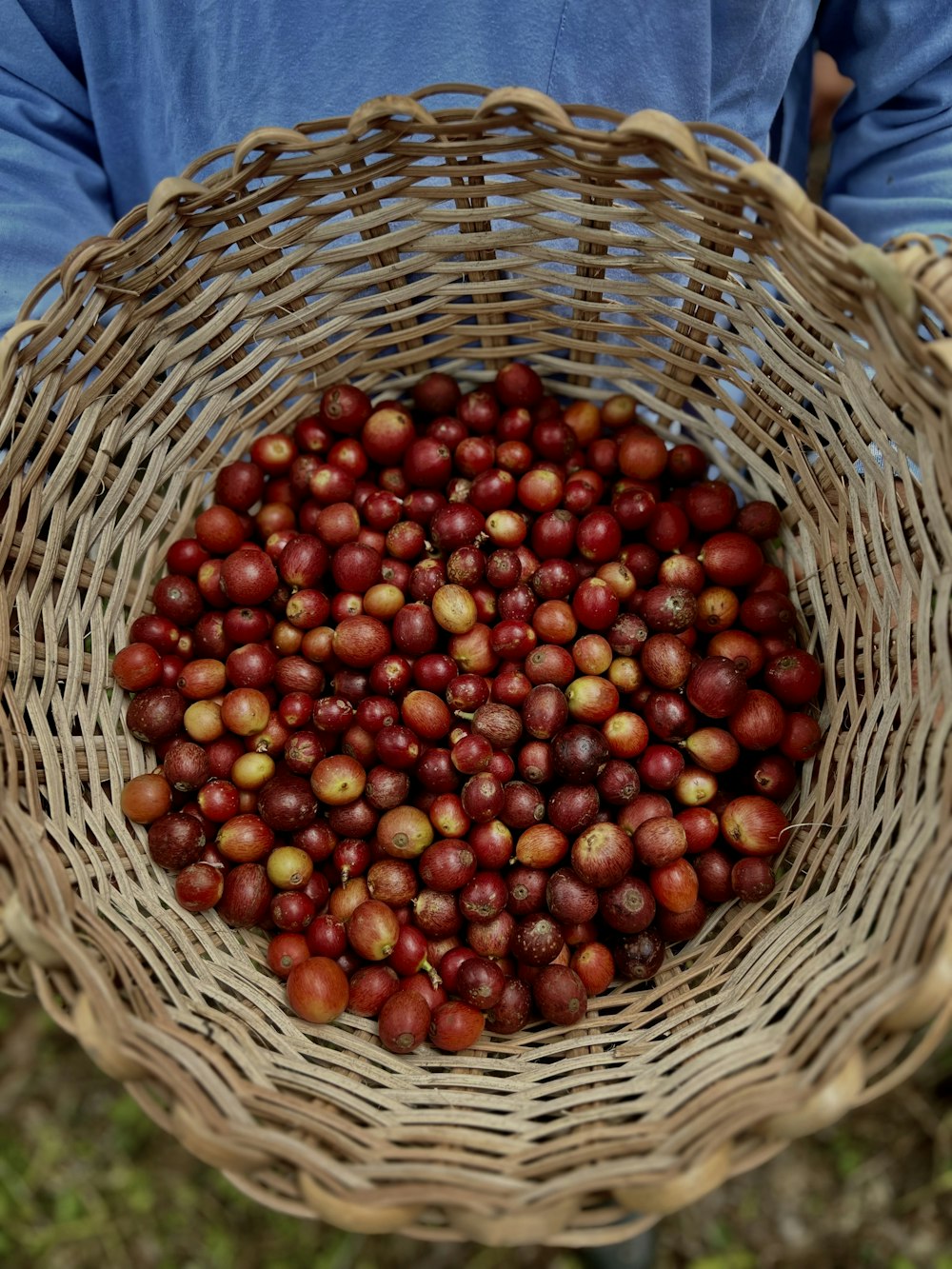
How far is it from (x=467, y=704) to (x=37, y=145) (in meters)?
2.24

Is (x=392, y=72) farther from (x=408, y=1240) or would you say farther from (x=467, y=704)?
(x=408, y=1240)

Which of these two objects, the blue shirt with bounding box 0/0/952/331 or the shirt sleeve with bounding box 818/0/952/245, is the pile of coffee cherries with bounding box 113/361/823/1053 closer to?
the blue shirt with bounding box 0/0/952/331

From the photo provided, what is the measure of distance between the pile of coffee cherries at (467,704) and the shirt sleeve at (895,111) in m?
1.02

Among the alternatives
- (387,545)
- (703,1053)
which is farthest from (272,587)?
(703,1053)

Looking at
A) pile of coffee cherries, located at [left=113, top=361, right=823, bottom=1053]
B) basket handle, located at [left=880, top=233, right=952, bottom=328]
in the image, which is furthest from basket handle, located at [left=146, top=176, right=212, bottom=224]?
basket handle, located at [left=880, top=233, right=952, bottom=328]

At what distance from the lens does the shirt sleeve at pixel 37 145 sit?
2699 millimetres

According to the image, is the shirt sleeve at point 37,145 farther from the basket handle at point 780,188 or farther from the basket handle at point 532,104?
the basket handle at point 780,188

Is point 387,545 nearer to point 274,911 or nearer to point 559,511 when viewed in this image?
point 559,511

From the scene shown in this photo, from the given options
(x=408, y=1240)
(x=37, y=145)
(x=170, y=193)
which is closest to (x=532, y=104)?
(x=170, y=193)

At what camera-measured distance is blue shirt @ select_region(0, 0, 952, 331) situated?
2465 mm

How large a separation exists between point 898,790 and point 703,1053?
0.80m

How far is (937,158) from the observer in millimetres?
2834

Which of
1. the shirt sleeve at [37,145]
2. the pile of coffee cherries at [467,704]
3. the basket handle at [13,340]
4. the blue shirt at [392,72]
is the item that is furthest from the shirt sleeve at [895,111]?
the basket handle at [13,340]

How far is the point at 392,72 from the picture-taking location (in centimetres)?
253
